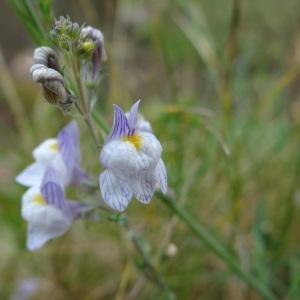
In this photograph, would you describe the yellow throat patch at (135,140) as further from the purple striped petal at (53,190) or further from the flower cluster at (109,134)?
the purple striped petal at (53,190)

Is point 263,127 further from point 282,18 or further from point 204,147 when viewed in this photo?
point 282,18

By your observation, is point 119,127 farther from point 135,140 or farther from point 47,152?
point 47,152

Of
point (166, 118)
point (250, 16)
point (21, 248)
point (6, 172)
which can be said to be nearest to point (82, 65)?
point (166, 118)

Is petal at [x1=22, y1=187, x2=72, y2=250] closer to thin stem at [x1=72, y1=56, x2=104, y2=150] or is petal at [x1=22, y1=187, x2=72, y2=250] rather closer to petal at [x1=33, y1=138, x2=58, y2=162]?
petal at [x1=33, y1=138, x2=58, y2=162]

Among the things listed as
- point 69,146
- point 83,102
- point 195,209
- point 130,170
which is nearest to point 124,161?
point 130,170

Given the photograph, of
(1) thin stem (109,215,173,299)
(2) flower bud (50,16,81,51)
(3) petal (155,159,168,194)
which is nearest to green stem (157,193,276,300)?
(1) thin stem (109,215,173,299)

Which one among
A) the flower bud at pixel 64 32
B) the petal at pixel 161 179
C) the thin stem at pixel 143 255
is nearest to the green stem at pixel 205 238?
the thin stem at pixel 143 255
